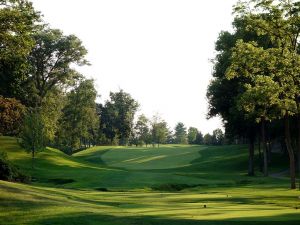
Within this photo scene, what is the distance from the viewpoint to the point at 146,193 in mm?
32469

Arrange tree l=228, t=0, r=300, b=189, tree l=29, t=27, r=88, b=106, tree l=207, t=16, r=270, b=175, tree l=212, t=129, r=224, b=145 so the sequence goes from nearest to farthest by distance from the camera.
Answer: tree l=228, t=0, r=300, b=189 < tree l=207, t=16, r=270, b=175 < tree l=29, t=27, r=88, b=106 < tree l=212, t=129, r=224, b=145

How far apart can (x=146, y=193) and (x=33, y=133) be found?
22742 millimetres

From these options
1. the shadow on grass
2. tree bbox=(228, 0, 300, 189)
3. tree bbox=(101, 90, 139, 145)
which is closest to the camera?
the shadow on grass

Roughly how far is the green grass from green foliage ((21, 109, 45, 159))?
108 inches

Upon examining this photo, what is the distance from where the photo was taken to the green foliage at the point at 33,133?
50906 millimetres

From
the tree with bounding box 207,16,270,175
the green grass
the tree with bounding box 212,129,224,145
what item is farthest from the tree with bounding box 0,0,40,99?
the tree with bounding box 212,129,224,145

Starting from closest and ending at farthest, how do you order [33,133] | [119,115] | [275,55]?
[275,55] → [33,133] → [119,115]

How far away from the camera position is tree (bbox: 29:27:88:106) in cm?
7706

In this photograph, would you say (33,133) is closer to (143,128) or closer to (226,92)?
(226,92)

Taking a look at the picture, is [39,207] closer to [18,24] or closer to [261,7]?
[18,24]

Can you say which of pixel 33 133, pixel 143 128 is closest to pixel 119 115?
pixel 143 128

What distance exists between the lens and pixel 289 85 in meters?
32.2

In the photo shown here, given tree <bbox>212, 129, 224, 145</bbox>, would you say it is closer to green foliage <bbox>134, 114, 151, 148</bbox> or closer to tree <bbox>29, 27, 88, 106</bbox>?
green foliage <bbox>134, 114, 151, 148</bbox>

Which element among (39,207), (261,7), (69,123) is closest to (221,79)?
(261,7)
